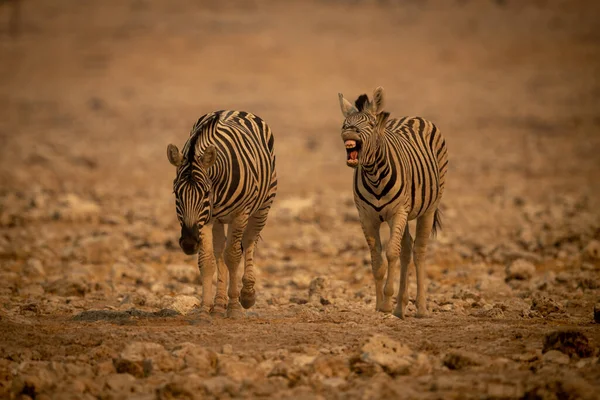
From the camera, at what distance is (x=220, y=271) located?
8883 millimetres

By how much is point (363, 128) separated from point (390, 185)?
22.2 inches

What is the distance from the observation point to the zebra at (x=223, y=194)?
26.4ft

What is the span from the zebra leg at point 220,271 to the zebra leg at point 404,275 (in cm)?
152

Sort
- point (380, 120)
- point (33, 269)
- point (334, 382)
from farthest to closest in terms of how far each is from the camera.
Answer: point (33, 269)
point (380, 120)
point (334, 382)

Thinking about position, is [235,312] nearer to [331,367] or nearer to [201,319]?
[201,319]

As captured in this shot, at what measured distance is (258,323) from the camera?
8.49 metres

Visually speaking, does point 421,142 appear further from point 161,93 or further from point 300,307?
point 161,93

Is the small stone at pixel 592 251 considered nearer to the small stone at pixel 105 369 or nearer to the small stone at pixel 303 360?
the small stone at pixel 303 360

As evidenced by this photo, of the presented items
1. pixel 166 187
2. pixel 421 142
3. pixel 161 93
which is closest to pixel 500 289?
pixel 421 142

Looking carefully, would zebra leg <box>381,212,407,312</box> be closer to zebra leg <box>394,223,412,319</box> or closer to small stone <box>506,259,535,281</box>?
zebra leg <box>394,223,412,319</box>

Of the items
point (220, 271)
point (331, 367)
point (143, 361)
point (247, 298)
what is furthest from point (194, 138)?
point (331, 367)

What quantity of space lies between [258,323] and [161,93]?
95.7 feet

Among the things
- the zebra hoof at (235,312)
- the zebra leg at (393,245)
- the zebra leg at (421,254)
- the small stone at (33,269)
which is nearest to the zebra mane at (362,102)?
the zebra leg at (393,245)

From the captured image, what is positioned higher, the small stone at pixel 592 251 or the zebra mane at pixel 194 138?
the zebra mane at pixel 194 138
